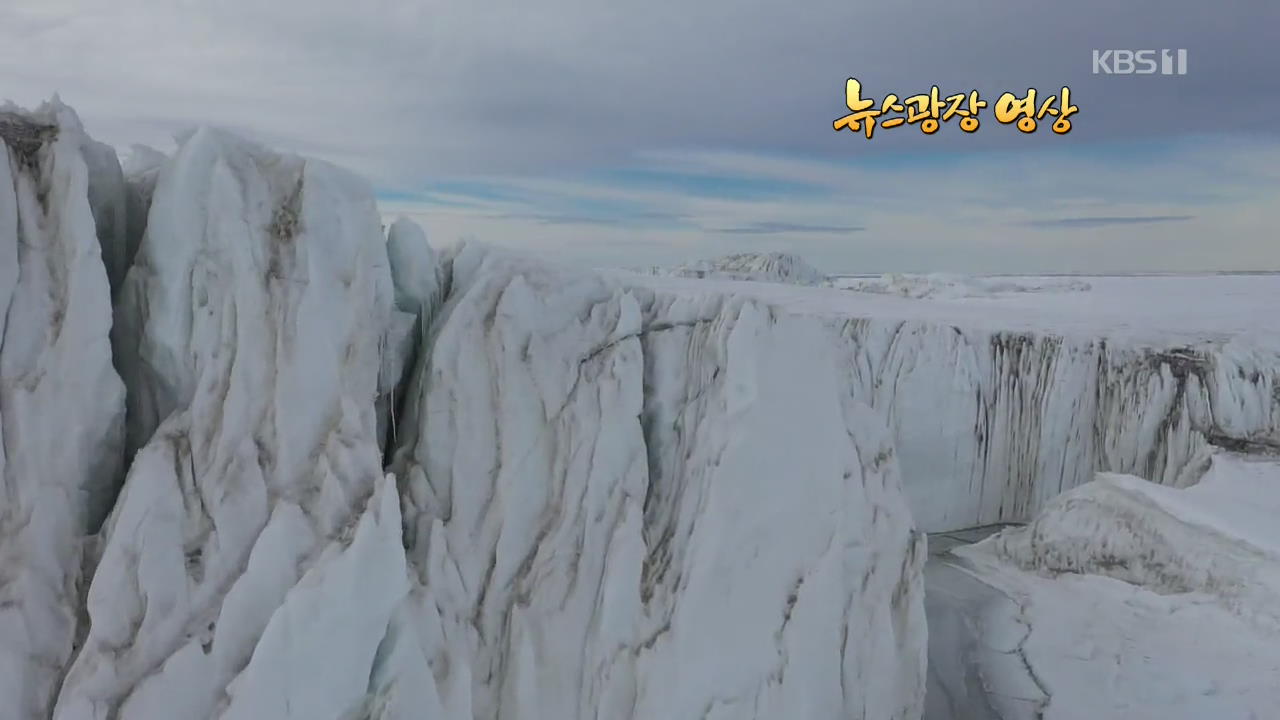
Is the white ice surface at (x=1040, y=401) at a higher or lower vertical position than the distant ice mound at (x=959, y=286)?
lower

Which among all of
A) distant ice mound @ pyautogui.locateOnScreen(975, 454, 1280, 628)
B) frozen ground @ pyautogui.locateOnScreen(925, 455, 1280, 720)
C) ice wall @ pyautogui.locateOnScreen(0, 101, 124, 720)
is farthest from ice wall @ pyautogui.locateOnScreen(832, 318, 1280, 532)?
ice wall @ pyautogui.locateOnScreen(0, 101, 124, 720)

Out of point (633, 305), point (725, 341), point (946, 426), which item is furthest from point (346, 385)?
point (946, 426)

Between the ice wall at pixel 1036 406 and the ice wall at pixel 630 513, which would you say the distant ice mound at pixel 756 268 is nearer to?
the ice wall at pixel 1036 406

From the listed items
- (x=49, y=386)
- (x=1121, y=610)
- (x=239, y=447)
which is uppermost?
(x=49, y=386)

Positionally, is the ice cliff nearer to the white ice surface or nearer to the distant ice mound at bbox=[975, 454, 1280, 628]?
the distant ice mound at bbox=[975, 454, 1280, 628]

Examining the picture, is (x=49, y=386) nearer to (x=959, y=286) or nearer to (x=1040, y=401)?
(x=1040, y=401)

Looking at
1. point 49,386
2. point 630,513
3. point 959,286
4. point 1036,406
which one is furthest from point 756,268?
point 49,386

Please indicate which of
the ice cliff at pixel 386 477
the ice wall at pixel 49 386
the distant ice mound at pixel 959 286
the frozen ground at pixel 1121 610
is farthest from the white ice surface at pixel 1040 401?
the distant ice mound at pixel 959 286
